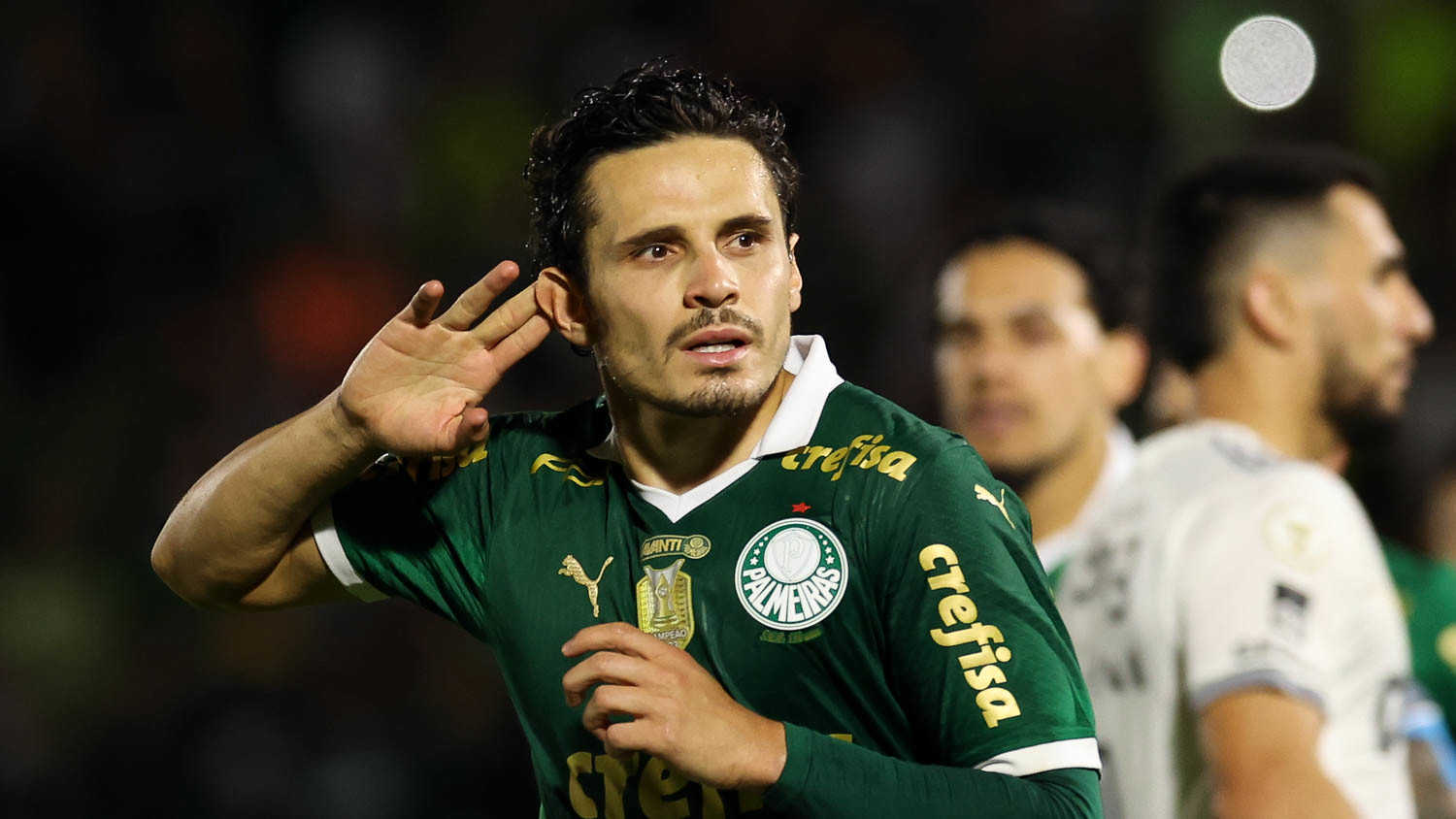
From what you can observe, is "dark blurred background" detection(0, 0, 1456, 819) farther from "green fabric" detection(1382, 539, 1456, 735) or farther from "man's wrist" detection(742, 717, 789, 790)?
"man's wrist" detection(742, 717, 789, 790)

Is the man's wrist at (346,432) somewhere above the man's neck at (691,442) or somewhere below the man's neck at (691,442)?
above

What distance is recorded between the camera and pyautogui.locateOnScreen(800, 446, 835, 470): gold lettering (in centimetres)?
239

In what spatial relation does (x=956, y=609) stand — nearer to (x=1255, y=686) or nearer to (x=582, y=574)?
(x=582, y=574)

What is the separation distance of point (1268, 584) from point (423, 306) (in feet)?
6.71

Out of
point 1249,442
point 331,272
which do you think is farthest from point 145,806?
point 1249,442

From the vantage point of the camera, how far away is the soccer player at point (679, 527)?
2.07 m

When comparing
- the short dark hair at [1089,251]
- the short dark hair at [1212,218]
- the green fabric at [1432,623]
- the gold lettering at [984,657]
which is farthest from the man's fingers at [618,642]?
the green fabric at [1432,623]

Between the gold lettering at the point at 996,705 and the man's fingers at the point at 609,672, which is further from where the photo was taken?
the gold lettering at the point at 996,705

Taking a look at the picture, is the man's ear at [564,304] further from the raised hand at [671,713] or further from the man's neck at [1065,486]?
the man's neck at [1065,486]

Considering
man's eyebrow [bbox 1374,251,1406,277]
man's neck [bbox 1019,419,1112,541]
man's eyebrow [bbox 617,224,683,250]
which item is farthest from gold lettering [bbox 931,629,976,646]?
man's neck [bbox 1019,419,1112,541]

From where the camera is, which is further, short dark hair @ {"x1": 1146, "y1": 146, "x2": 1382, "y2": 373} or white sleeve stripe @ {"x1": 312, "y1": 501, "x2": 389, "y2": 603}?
short dark hair @ {"x1": 1146, "y1": 146, "x2": 1382, "y2": 373}

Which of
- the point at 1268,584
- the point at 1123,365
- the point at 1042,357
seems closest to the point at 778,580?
the point at 1268,584

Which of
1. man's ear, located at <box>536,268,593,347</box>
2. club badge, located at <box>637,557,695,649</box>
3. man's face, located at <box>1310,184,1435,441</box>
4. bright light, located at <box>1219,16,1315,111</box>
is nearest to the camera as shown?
club badge, located at <box>637,557,695,649</box>

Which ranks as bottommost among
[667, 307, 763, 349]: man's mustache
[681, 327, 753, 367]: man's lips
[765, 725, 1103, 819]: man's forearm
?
[765, 725, 1103, 819]: man's forearm
